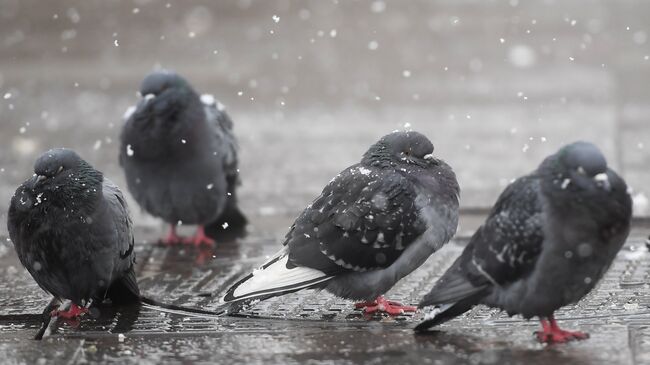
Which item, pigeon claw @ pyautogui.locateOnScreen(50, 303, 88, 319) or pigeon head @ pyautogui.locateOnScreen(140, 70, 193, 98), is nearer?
pigeon claw @ pyautogui.locateOnScreen(50, 303, 88, 319)

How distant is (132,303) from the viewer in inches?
237

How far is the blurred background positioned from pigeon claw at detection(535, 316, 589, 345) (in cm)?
322

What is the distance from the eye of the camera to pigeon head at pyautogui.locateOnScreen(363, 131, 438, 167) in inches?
230

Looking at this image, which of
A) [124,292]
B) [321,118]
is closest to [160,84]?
[124,292]

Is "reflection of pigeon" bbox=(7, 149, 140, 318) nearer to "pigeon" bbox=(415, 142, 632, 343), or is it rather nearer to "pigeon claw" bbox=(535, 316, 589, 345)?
"pigeon" bbox=(415, 142, 632, 343)

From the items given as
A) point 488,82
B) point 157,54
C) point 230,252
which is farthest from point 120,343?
point 157,54

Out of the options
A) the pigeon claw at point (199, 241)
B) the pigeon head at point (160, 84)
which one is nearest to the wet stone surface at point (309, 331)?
the pigeon claw at point (199, 241)

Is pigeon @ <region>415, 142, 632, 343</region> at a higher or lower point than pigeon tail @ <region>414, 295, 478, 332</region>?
higher

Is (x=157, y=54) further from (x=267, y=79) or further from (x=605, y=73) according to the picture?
(x=605, y=73)

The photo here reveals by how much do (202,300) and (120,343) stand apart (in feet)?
2.86

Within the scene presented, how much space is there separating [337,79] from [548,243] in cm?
840

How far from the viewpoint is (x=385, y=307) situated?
5762 mm

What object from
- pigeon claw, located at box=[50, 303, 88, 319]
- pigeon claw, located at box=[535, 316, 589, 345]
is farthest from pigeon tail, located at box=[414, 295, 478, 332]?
pigeon claw, located at box=[50, 303, 88, 319]

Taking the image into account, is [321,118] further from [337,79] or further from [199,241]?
[199,241]
